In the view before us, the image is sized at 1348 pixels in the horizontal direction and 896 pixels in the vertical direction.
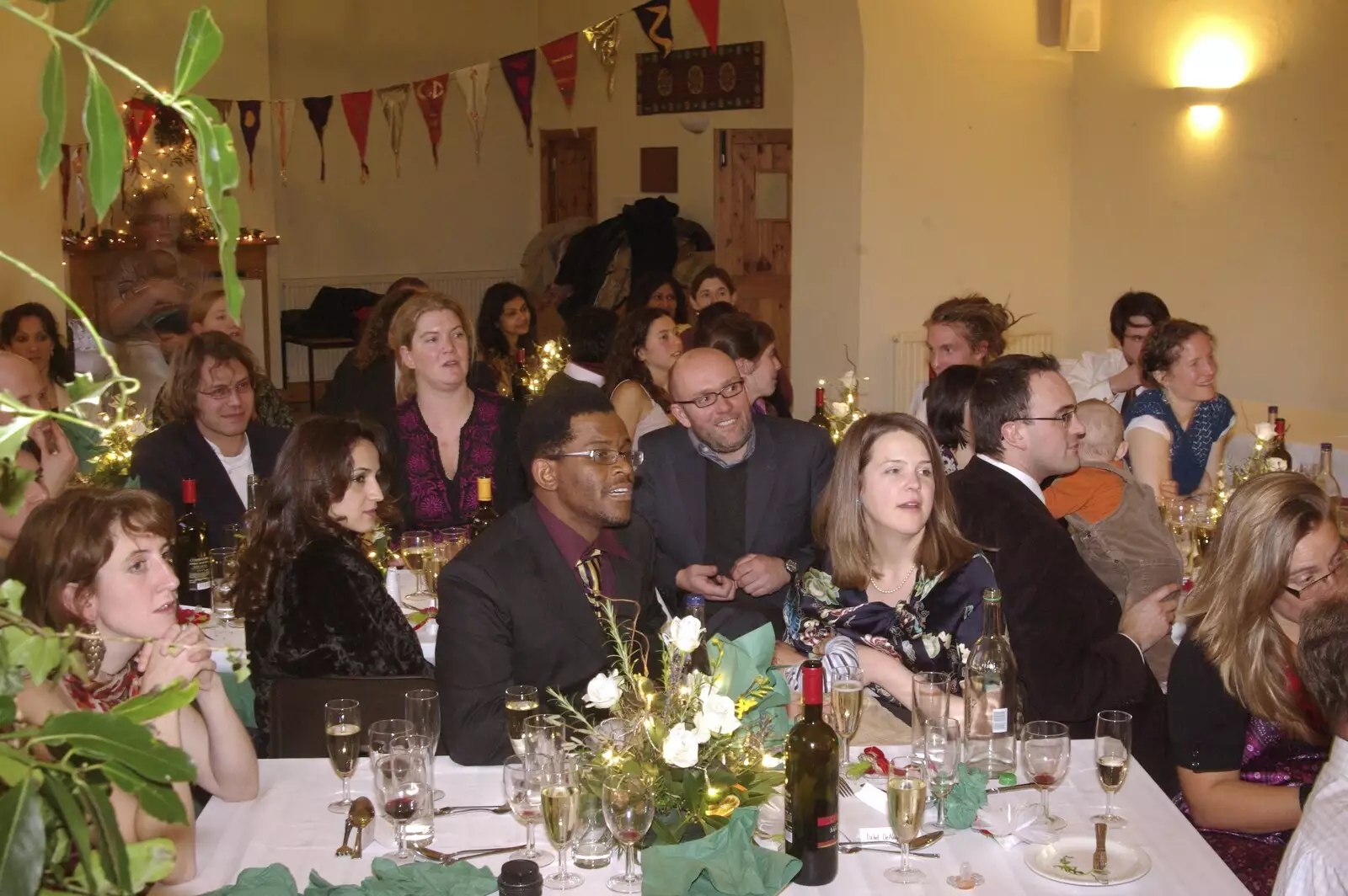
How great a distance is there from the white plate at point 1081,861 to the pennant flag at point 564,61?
7636 mm

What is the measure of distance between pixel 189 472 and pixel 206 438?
5.6 inches

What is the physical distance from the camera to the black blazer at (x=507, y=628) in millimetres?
2912

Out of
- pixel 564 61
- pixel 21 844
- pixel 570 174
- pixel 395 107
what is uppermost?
pixel 395 107

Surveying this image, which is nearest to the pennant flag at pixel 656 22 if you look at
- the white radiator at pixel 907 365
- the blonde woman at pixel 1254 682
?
the white radiator at pixel 907 365

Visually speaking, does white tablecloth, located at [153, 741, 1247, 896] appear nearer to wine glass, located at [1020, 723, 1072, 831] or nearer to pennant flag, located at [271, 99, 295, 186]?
wine glass, located at [1020, 723, 1072, 831]

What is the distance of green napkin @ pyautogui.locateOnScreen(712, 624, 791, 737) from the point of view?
2.35 metres

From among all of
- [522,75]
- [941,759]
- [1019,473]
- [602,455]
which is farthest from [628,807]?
[522,75]

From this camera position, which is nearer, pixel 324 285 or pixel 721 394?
pixel 721 394

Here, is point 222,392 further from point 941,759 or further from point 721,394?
point 941,759

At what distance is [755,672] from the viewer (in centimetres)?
237

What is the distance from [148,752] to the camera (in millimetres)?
685

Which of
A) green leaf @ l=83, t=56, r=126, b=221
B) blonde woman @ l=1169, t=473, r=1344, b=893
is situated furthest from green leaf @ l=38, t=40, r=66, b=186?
blonde woman @ l=1169, t=473, r=1344, b=893

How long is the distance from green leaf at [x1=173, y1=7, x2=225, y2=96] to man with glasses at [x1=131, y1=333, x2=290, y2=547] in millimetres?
4264

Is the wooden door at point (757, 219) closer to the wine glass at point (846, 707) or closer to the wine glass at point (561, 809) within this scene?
the wine glass at point (846, 707)
